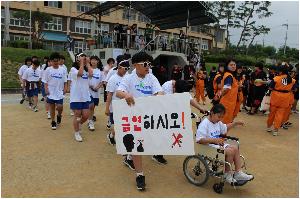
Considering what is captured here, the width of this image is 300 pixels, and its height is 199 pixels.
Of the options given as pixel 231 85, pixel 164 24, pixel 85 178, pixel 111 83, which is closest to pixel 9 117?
pixel 111 83

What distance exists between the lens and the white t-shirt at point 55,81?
8180 millimetres

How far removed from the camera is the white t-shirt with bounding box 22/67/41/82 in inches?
433

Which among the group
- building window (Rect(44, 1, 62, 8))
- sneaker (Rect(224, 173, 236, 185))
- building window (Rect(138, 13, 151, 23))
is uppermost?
building window (Rect(44, 1, 62, 8))

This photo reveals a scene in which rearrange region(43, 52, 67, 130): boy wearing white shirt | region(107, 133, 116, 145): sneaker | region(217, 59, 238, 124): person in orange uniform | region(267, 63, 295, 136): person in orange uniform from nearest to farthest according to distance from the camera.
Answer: region(107, 133, 116, 145): sneaker
region(217, 59, 238, 124): person in orange uniform
region(43, 52, 67, 130): boy wearing white shirt
region(267, 63, 295, 136): person in orange uniform

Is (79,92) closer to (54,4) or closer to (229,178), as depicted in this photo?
(229,178)

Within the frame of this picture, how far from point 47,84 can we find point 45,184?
154 inches

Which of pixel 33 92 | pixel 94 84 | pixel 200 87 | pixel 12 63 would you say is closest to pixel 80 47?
pixel 12 63

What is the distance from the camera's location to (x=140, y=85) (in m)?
4.95

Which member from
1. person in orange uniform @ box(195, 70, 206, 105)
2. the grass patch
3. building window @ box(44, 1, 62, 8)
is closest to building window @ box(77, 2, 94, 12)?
building window @ box(44, 1, 62, 8)

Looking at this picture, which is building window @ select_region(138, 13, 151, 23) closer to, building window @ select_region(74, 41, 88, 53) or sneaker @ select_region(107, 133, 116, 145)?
building window @ select_region(74, 41, 88, 53)

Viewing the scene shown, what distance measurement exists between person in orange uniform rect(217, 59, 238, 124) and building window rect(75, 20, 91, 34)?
137 feet

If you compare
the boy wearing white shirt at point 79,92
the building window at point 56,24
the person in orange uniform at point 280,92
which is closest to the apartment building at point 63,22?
the building window at point 56,24

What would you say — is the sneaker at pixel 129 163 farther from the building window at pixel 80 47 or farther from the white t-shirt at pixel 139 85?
the building window at pixel 80 47

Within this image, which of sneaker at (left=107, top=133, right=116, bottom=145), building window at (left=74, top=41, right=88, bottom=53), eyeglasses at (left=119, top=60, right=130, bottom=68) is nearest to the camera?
eyeglasses at (left=119, top=60, right=130, bottom=68)
